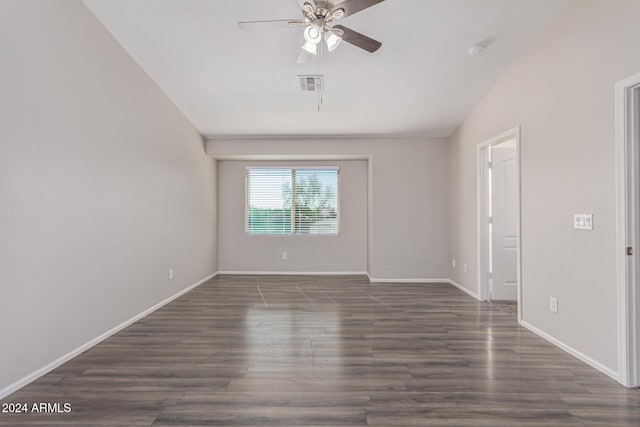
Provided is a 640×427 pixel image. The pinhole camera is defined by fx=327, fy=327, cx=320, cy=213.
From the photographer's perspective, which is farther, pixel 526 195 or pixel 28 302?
pixel 526 195

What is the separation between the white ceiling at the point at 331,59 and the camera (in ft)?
9.40

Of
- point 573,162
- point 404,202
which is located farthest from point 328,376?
point 404,202

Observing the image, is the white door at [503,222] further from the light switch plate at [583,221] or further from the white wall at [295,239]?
the white wall at [295,239]

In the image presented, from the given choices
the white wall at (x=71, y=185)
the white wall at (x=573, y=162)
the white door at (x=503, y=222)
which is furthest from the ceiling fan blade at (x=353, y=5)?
the white door at (x=503, y=222)

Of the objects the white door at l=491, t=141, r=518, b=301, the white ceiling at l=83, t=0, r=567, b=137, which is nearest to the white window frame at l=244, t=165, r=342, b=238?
the white ceiling at l=83, t=0, r=567, b=137

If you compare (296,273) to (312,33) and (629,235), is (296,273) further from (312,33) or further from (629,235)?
(629,235)

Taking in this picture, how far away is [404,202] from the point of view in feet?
18.4

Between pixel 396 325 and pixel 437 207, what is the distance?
2.84 meters

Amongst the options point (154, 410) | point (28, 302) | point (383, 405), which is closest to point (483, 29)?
point (383, 405)

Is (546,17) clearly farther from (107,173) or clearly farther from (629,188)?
(107,173)

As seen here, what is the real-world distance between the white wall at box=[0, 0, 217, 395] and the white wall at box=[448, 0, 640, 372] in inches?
160

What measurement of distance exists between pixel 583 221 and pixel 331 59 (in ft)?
9.08

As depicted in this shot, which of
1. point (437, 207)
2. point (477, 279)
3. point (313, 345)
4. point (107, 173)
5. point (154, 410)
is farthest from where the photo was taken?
point (437, 207)

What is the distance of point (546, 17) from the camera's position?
2924 millimetres
